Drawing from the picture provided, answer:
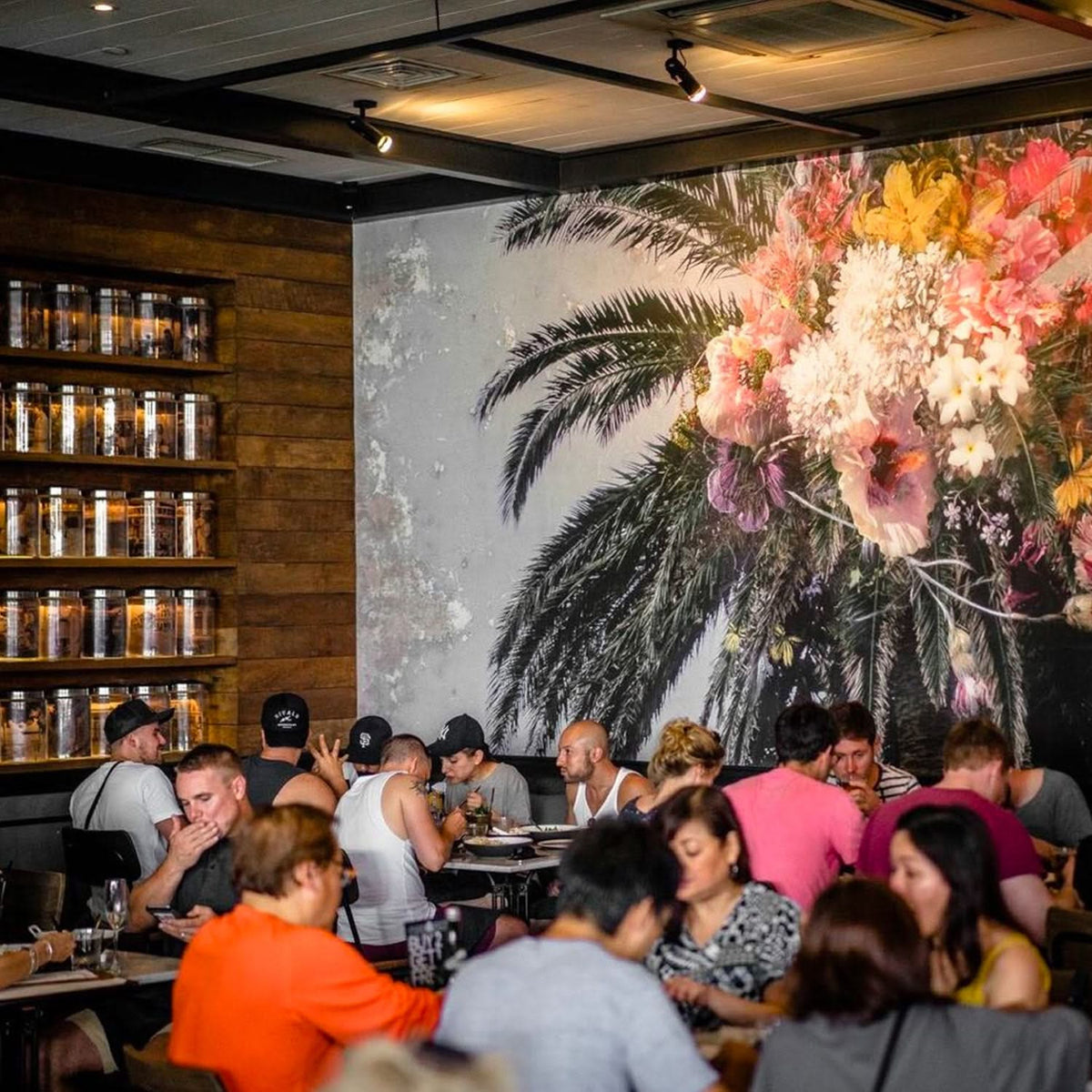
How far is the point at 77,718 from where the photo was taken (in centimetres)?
870

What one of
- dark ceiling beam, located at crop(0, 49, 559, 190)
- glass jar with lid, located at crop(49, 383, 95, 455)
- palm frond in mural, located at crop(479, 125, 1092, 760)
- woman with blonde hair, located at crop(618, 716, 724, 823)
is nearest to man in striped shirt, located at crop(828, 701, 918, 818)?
palm frond in mural, located at crop(479, 125, 1092, 760)

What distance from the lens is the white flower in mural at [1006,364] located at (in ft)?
24.7

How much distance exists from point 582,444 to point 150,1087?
5.23 m

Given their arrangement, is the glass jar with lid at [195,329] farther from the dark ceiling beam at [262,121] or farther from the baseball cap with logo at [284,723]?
the baseball cap with logo at [284,723]

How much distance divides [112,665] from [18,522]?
2.58 ft

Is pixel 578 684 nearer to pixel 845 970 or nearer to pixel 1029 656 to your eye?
pixel 1029 656

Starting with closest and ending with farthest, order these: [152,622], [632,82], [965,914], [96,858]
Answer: [965,914]
[632,82]
[96,858]
[152,622]

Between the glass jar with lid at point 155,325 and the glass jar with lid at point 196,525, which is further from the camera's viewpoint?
the glass jar with lid at point 196,525

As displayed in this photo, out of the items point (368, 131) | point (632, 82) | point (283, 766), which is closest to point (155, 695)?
point (283, 766)

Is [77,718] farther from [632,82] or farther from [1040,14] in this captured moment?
[1040,14]

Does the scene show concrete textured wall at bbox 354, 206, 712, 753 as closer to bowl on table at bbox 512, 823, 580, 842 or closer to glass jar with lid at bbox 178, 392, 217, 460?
glass jar with lid at bbox 178, 392, 217, 460

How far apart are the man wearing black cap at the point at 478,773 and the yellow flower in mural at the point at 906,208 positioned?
276 centimetres

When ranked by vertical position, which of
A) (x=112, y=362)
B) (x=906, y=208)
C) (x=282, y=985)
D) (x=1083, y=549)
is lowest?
(x=282, y=985)

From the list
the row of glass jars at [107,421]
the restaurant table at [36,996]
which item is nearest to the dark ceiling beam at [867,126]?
the row of glass jars at [107,421]
